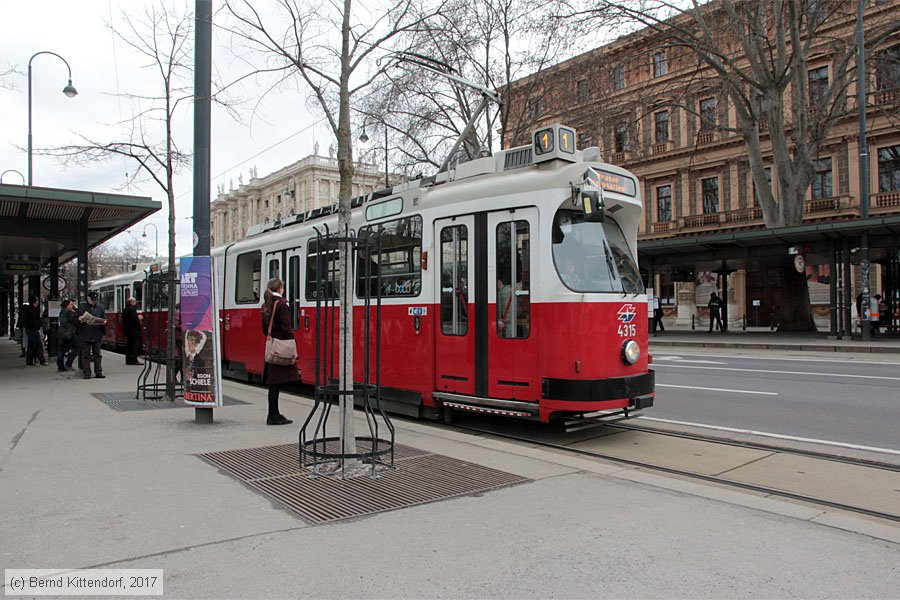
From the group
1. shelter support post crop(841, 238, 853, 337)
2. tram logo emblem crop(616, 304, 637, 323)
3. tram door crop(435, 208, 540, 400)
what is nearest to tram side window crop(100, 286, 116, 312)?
tram door crop(435, 208, 540, 400)

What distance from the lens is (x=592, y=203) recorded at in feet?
22.8

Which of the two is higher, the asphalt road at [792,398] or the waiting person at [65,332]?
the waiting person at [65,332]

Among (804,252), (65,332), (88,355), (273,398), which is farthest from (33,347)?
(804,252)

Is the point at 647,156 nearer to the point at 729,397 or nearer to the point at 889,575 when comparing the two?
the point at 729,397

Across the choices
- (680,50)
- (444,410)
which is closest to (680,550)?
(444,410)

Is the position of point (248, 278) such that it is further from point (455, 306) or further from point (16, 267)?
point (16, 267)

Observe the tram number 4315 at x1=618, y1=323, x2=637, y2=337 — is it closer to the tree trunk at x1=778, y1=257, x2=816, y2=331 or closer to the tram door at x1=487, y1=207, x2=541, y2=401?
the tram door at x1=487, y1=207, x2=541, y2=401

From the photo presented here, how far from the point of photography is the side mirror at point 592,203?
6934 mm

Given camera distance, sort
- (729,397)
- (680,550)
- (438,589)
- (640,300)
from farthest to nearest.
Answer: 1. (729,397)
2. (640,300)
3. (680,550)
4. (438,589)

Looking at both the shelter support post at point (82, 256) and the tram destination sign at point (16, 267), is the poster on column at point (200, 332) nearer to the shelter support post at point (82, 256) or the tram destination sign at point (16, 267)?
the shelter support post at point (82, 256)

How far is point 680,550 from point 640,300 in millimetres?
4075

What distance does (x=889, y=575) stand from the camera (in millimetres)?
3686

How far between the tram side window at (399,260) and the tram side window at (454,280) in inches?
17.8

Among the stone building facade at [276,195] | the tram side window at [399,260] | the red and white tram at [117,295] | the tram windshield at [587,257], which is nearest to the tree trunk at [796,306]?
the tram windshield at [587,257]
